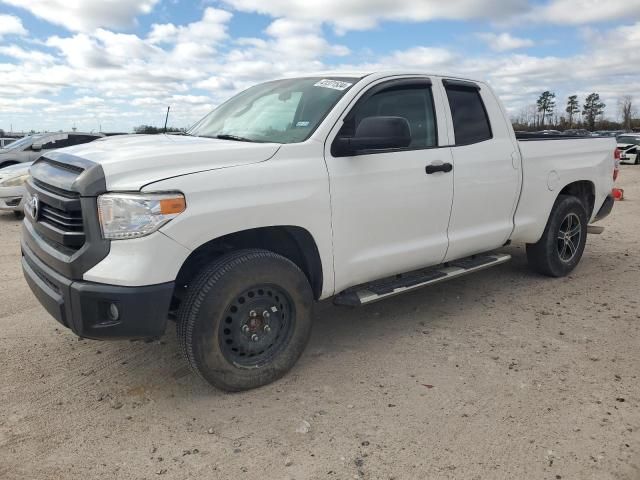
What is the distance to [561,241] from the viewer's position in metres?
5.61

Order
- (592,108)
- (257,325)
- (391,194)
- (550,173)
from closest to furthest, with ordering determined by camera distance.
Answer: (257,325)
(391,194)
(550,173)
(592,108)

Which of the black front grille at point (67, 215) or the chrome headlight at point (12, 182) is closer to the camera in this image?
the black front grille at point (67, 215)

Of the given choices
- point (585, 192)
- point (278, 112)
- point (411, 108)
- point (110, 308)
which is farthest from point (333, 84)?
point (585, 192)

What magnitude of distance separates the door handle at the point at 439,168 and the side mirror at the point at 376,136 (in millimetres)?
525

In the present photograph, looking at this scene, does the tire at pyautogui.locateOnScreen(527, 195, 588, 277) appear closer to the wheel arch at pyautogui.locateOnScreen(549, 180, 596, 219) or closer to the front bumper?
the wheel arch at pyautogui.locateOnScreen(549, 180, 596, 219)

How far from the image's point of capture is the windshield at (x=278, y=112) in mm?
3652

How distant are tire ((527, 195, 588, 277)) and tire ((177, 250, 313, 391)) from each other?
3068mm

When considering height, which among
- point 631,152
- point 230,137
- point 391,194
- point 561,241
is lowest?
point 561,241

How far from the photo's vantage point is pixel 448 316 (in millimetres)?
4609

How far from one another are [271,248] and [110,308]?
3.52ft

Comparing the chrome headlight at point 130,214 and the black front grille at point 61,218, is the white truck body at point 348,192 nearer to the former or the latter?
the chrome headlight at point 130,214

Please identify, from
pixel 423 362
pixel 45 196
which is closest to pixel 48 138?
pixel 45 196

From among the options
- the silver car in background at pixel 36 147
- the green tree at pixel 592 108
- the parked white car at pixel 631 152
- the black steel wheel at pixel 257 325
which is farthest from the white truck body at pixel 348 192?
the green tree at pixel 592 108

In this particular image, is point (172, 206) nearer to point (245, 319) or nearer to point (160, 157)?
point (160, 157)
